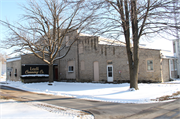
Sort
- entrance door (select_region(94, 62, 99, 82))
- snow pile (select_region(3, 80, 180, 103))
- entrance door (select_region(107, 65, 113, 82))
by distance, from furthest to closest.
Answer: entrance door (select_region(94, 62, 99, 82)), entrance door (select_region(107, 65, 113, 82)), snow pile (select_region(3, 80, 180, 103))

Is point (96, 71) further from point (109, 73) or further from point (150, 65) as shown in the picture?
point (150, 65)

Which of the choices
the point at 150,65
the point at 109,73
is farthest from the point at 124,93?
the point at 109,73

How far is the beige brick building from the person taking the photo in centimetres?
1767

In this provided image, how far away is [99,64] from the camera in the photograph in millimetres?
21703

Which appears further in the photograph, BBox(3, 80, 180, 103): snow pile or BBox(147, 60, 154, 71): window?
BBox(147, 60, 154, 71): window

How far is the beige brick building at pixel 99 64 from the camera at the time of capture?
17.7 meters

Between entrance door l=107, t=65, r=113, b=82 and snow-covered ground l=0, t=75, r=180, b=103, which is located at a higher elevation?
entrance door l=107, t=65, r=113, b=82

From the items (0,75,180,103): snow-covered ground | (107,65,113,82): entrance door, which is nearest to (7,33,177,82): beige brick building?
(107,65,113,82): entrance door

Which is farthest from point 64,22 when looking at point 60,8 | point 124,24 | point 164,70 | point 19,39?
point 164,70

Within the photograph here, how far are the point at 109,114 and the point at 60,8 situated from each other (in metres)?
15.4

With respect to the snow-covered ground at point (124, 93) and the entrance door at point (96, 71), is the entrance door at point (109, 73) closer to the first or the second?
the entrance door at point (96, 71)

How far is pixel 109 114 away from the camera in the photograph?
21.9 feet

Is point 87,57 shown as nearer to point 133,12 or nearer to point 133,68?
point 133,68

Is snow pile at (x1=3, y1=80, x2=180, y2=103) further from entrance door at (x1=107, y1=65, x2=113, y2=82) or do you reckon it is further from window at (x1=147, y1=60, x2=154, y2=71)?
entrance door at (x1=107, y1=65, x2=113, y2=82)
